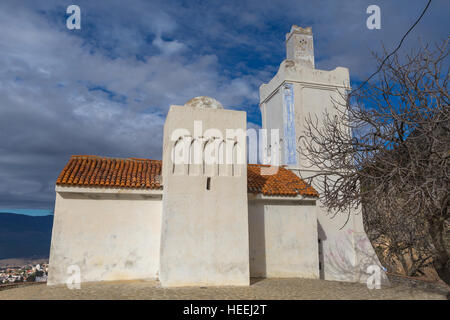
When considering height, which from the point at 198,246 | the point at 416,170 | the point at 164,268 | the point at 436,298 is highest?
the point at 416,170

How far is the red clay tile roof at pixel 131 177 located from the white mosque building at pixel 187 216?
1.4 inches

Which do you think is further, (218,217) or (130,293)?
(218,217)

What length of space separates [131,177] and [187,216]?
111 inches

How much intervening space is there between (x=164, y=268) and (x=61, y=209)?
3.78 metres

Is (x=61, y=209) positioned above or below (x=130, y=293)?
above

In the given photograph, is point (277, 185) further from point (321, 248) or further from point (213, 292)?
point (213, 292)

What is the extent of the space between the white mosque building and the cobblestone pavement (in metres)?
0.47

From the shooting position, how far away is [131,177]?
10156 mm

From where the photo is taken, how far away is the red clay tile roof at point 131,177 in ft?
30.9

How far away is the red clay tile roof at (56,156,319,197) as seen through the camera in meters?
9.41

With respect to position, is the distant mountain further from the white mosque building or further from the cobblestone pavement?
the cobblestone pavement

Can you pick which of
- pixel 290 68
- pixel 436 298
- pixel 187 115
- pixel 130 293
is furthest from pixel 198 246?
pixel 290 68
